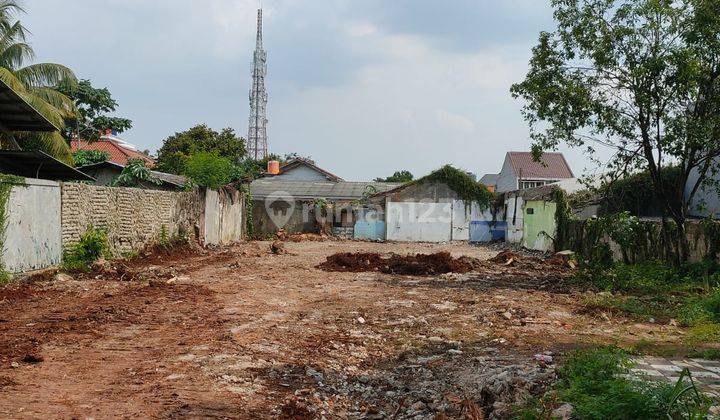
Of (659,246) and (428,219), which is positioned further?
(428,219)

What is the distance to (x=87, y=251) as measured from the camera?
12539 millimetres

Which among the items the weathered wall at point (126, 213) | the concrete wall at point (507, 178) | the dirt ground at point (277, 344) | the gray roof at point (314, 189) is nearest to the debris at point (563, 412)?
the dirt ground at point (277, 344)

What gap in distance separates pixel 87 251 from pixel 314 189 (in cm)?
2247

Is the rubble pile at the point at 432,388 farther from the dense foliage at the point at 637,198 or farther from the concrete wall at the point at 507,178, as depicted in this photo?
the concrete wall at the point at 507,178

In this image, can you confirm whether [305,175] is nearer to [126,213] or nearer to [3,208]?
[126,213]

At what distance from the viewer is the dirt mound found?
14.7m

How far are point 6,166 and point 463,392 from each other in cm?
1320

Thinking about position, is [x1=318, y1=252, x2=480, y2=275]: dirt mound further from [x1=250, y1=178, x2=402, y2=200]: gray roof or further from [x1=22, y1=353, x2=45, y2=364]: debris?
[x1=250, y1=178, x2=402, y2=200]: gray roof

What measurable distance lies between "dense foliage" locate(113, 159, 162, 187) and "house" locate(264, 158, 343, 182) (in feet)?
75.6

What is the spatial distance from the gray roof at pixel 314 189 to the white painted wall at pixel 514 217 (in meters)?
7.50

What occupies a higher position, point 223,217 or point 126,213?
point 126,213

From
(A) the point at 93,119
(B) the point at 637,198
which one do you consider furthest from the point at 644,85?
(A) the point at 93,119

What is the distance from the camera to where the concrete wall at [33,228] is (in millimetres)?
10156

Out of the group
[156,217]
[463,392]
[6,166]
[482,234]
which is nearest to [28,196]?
[6,166]
